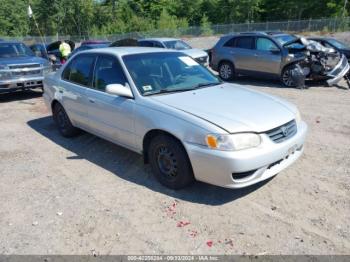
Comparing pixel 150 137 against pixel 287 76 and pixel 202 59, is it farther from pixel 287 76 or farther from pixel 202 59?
pixel 202 59

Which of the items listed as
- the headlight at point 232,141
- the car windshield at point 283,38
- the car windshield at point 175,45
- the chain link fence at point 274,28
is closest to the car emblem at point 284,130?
the headlight at point 232,141

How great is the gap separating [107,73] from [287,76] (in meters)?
7.80

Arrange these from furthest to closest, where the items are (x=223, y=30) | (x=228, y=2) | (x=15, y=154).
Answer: (x=228, y=2) → (x=223, y=30) → (x=15, y=154)

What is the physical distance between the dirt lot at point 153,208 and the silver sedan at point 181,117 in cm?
36

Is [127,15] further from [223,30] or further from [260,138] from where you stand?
[260,138]

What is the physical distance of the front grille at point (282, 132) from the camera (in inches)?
148

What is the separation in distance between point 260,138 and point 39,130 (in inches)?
203

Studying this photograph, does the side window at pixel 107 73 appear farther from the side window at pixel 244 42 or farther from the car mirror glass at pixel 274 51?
the side window at pixel 244 42

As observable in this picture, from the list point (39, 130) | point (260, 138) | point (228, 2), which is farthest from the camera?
point (228, 2)

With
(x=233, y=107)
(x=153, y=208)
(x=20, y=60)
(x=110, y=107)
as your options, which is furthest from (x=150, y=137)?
(x=20, y=60)

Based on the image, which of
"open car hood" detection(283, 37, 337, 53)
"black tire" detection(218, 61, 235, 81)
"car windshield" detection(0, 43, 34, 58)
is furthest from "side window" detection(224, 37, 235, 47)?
"car windshield" detection(0, 43, 34, 58)

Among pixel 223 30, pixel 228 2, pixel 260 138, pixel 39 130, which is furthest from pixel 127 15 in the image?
pixel 260 138

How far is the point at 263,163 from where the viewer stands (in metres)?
3.63

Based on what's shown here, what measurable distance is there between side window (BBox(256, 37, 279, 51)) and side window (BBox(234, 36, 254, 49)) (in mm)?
270
